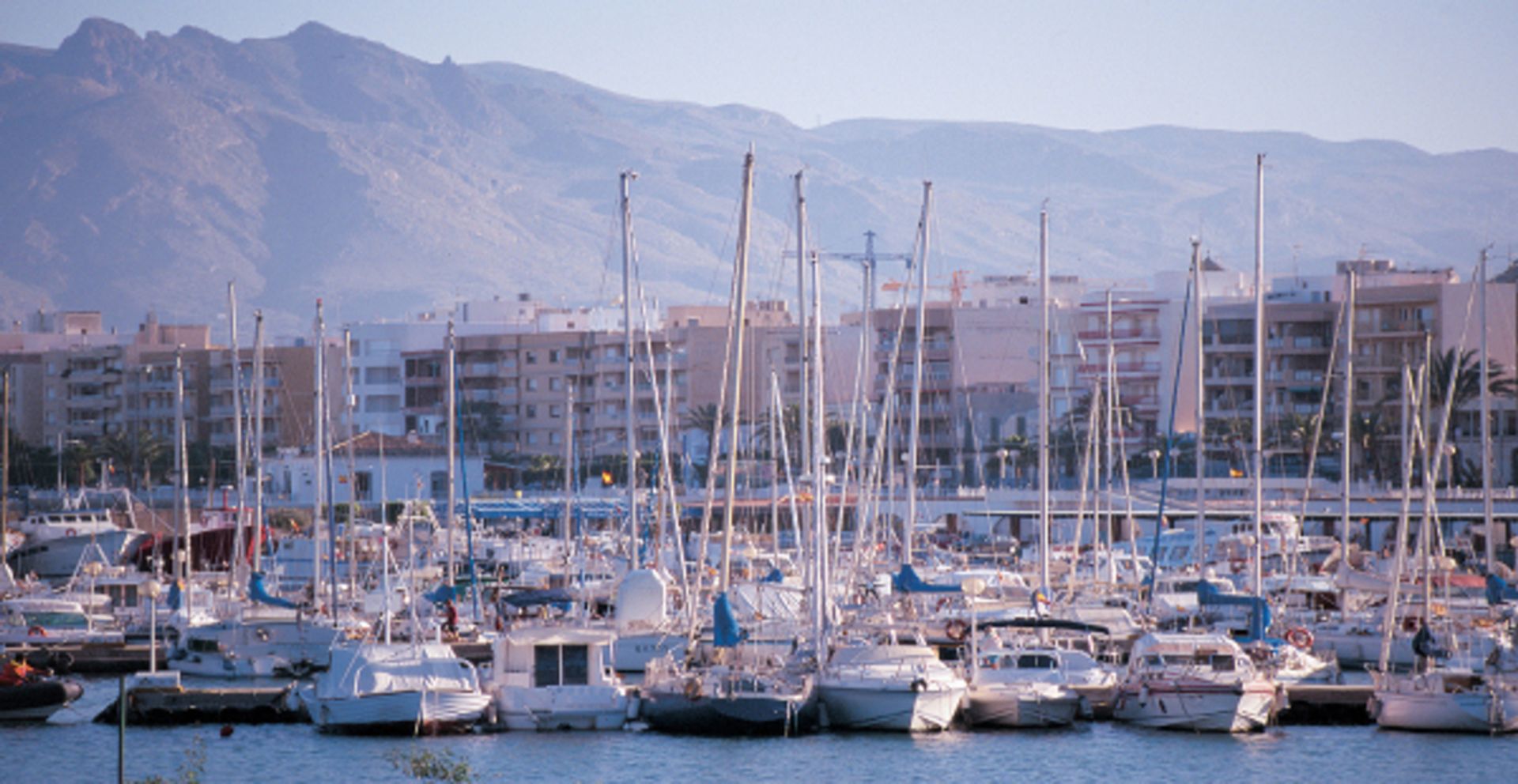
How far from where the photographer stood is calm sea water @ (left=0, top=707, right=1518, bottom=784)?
133 feet

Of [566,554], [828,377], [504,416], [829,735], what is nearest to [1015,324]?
[828,377]

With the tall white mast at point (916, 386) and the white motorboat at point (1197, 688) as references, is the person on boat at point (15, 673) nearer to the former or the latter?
the tall white mast at point (916, 386)

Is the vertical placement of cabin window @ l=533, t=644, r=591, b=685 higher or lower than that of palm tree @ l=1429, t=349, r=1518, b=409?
lower

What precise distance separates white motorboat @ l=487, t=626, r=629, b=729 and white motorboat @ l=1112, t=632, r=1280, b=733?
10377 millimetres

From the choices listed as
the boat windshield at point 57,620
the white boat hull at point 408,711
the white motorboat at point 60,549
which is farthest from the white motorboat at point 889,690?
the white motorboat at point 60,549

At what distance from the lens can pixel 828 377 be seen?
434 feet

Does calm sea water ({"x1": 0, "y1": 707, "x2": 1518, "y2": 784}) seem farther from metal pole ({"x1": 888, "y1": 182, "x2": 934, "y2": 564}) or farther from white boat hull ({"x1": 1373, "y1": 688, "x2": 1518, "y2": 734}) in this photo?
metal pole ({"x1": 888, "y1": 182, "x2": 934, "y2": 564})

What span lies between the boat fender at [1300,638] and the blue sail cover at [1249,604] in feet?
4.39

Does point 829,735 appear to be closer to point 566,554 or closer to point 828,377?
point 566,554

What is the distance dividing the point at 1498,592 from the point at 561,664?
72.4 ft

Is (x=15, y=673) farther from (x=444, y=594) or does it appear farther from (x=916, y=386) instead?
(x=916, y=386)

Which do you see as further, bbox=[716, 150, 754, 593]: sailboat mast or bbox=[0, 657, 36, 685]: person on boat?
bbox=[0, 657, 36, 685]: person on boat

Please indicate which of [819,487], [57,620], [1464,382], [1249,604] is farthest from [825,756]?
[1464,382]

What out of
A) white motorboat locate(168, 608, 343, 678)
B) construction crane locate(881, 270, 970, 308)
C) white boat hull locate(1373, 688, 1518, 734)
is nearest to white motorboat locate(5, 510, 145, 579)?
white motorboat locate(168, 608, 343, 678)
